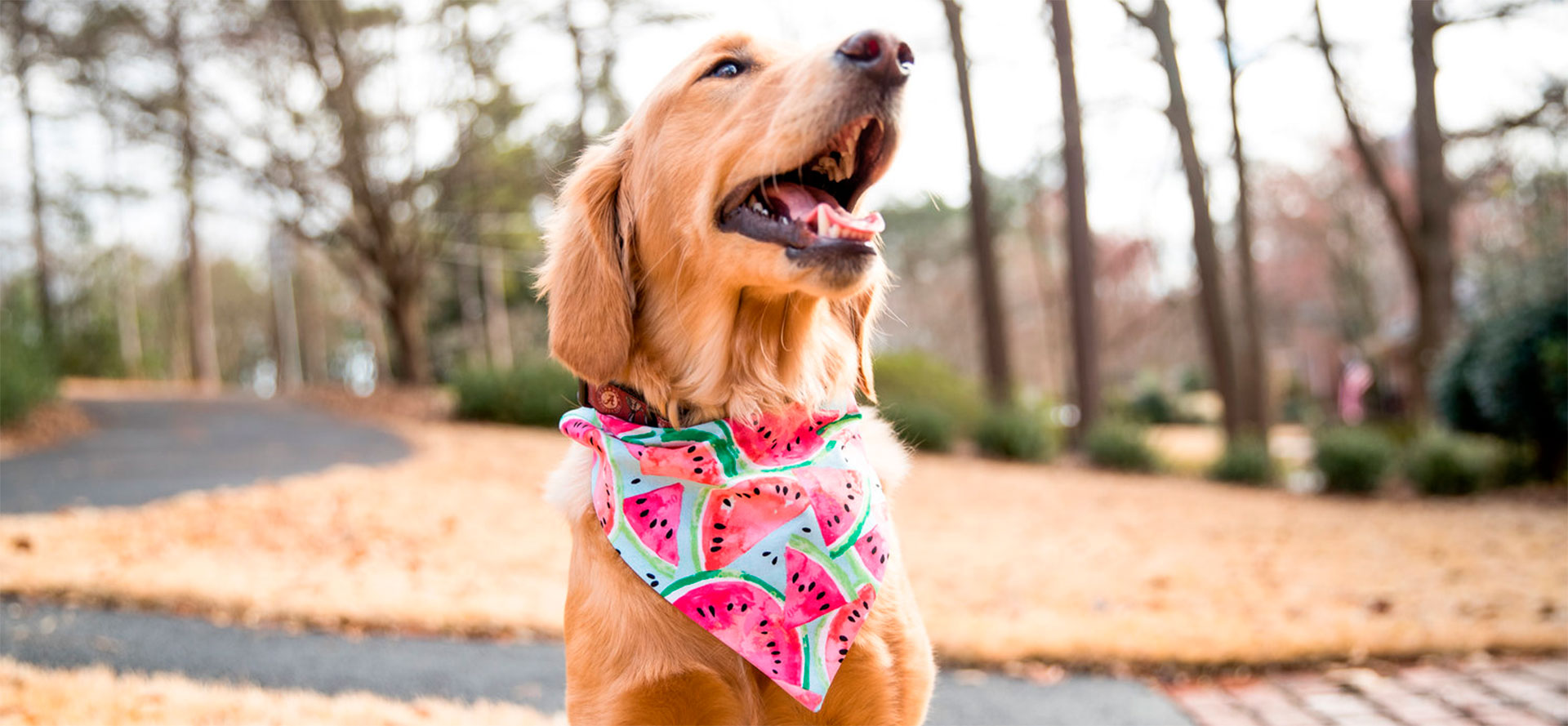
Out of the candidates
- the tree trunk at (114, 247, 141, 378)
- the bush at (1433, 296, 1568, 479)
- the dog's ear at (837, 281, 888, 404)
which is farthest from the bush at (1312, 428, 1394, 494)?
the tree trunk at (114, 247, 141, 378)

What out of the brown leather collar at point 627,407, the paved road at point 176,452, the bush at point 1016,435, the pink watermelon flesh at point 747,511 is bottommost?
the bush at point 1016,435

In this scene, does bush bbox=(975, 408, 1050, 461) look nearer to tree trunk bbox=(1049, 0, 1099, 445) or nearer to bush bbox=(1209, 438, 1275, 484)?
tree trunk bbox=(1049, 0, 1099, 445)

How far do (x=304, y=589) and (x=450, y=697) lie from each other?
6.28ft

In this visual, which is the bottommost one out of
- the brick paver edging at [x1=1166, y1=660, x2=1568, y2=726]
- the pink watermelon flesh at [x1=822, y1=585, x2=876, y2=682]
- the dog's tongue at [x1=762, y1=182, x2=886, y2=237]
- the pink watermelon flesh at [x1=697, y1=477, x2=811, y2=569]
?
the brick paver edging at [x1=1166, y1=660, x2=1568, y2=726]

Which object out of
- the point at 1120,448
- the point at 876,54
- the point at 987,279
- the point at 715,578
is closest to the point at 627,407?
the point at 715,578

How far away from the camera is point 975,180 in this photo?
1661 cm

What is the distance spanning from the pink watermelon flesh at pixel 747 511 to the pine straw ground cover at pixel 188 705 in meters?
1.82

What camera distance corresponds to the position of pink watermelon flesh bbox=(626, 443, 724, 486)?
2287mm

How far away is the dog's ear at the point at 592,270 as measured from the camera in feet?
7.41

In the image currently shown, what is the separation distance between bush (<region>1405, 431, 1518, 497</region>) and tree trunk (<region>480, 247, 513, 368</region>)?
77.1 ft

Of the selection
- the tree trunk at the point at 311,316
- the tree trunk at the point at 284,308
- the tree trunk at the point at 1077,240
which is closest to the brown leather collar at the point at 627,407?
the tree trunk at the point at 1077,240

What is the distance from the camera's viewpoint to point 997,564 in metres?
8.03

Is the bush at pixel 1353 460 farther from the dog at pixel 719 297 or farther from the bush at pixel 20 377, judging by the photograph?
the bush at pixel 20 377

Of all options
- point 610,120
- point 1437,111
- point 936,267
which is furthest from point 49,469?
point 936,267
